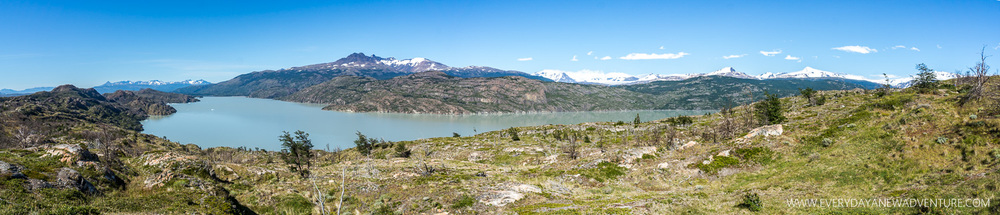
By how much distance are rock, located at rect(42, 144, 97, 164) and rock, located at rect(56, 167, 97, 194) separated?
9.17 ft

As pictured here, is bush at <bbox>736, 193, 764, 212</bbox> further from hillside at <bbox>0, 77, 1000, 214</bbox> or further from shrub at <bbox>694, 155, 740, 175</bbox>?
shrub at <bbox>694, 155, 740, 175</bbox>

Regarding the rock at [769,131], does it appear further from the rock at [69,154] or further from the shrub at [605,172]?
the rock at [69,154]

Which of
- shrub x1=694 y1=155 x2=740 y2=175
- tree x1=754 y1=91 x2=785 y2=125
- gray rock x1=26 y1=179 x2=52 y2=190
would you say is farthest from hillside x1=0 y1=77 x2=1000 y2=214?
tree x1=754 y1=91 x2=785 y2=125

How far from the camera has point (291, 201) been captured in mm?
20766

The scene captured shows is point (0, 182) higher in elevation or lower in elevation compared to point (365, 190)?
higher

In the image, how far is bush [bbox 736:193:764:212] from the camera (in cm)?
1764

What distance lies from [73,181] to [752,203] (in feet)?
97.7

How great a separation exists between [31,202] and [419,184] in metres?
18.0

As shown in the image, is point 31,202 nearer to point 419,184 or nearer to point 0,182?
point 0,182

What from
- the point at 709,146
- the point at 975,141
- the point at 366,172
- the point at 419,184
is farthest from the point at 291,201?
the point at 975,141

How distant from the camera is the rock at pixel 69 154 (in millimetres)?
17438

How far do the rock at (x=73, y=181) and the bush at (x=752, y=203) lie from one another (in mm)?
29169

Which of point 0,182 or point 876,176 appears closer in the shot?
point 0,182

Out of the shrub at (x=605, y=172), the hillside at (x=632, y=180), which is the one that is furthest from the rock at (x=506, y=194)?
the shrub at (x=605, y=172)
